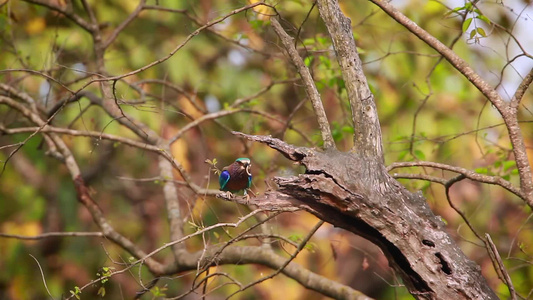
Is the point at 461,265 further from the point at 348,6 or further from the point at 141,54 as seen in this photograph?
the point at 141,54

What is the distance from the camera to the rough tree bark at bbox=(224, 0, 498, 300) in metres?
2.72

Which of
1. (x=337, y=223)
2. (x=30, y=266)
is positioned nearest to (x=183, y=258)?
(x=337, y=223)

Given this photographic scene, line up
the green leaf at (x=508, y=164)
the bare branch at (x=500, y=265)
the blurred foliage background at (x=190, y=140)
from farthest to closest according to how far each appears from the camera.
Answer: the blurred foliage background at (x=190, y=140) → the green leaf at (x=508, y=164) → the bare branch at (x=500, y=265)

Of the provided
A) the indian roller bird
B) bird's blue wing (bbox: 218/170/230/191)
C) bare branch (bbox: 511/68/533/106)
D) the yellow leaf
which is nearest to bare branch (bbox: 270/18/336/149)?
the indian roller bird

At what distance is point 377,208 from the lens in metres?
2.79

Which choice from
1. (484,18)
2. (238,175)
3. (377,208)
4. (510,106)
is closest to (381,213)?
(377,208)

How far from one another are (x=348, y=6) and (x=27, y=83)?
10.6ft

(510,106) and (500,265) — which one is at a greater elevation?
(510,106)

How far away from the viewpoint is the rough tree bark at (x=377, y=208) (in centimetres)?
272

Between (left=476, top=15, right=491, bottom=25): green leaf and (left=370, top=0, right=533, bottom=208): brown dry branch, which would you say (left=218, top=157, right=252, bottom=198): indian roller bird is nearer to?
(left=370, top=0, right=533, bottom=208): brown dry branch

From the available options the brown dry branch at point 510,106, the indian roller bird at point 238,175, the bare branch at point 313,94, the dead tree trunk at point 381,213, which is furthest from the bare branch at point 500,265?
the indian roller bird at point 238,175

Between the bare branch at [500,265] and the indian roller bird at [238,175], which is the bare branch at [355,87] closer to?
the bare branch at [500,265]

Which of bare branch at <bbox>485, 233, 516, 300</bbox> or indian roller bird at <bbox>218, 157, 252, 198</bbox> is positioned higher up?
indian roller bird at <bbox>218, 157, 252, 198</bbox>

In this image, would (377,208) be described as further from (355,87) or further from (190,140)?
(190,140)
